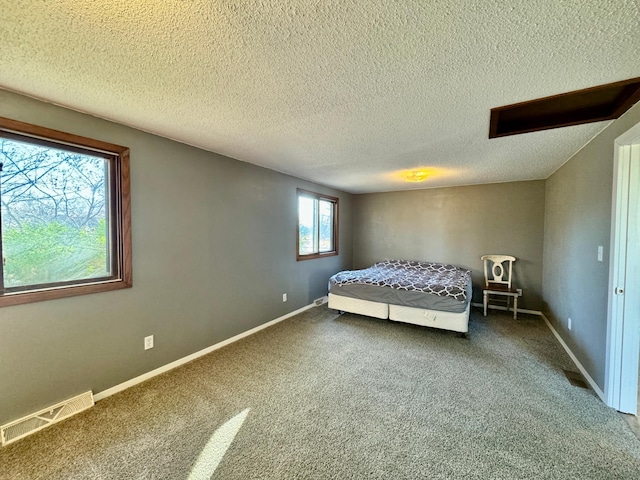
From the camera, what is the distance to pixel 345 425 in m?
1.78

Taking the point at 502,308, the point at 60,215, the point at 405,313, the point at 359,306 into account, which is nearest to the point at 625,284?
the point at 405,313

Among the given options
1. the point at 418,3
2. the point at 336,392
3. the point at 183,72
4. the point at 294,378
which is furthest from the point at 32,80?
the point at 336,392

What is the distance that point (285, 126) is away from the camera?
7.27 feet

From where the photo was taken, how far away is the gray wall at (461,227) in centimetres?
434

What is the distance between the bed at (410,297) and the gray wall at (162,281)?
993 millimetres

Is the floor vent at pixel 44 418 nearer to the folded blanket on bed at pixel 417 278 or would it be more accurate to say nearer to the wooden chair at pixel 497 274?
the folded blanket on bed at pixel 417 278

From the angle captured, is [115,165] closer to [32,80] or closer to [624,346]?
[32,80]

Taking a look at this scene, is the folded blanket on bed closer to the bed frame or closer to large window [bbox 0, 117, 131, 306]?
the bed frame

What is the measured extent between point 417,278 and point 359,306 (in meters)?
1.04

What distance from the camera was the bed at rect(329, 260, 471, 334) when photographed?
10.7 feet

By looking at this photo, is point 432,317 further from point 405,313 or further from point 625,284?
point 625,284

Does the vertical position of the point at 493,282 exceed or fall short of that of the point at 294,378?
it exceeds it

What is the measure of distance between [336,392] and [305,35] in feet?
8.08

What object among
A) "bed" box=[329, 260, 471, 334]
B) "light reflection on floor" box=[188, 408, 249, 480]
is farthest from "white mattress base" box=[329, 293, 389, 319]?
"light reflection on floor" box=[188, 408, 249, 480]
